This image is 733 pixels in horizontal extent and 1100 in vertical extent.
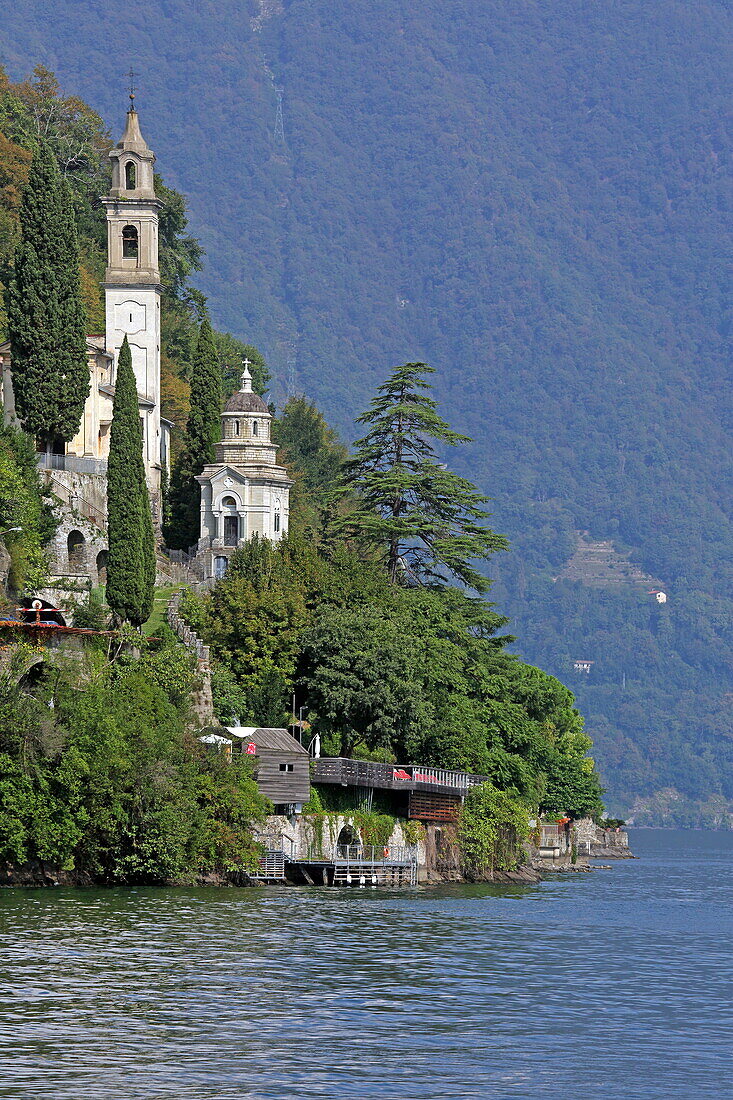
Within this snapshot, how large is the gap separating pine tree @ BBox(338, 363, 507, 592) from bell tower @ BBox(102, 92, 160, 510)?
49.2ft

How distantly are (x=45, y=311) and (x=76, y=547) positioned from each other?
1100 centimetres

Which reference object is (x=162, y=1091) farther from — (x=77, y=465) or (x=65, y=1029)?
(x=77, y=465)

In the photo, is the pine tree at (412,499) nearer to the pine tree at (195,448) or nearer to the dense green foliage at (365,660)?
the dense green foliage at (365,660)

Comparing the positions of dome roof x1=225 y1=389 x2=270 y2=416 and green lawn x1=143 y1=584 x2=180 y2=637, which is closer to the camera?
green lawn x1=143 y1=584 x2=180 y2=637

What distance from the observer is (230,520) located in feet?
329

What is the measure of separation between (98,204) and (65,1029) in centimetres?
10189

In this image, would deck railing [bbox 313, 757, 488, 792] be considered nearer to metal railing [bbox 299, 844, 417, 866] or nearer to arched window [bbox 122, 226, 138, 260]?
metal railing [bbox 299, 844, 417, 866]

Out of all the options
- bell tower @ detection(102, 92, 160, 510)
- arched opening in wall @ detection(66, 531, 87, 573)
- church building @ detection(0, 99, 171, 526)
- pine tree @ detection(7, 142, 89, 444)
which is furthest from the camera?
bell tower @ detection(102, 92, 160, 510)

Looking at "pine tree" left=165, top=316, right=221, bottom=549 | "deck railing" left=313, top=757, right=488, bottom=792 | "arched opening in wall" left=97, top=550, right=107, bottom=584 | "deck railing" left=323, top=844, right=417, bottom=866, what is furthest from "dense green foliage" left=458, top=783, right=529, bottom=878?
"pine tree" left=165, top=316, right=221, bottom=549

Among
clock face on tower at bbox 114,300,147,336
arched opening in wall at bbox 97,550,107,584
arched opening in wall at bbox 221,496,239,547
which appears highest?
clock face on tower at bbox 114,300,147,336

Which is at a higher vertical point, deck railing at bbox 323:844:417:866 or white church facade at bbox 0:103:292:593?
white church facade at bbox 0:103:292:593

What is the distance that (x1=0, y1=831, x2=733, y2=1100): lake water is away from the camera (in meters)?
36.0

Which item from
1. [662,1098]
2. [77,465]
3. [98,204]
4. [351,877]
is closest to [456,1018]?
[662,1098]

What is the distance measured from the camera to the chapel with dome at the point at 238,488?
99.4 meters
